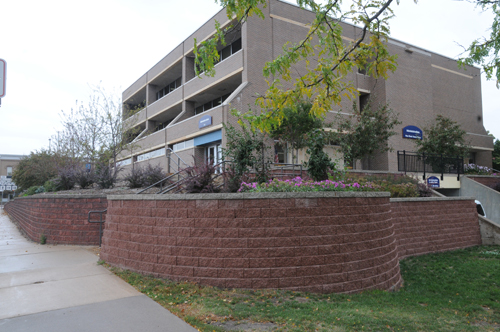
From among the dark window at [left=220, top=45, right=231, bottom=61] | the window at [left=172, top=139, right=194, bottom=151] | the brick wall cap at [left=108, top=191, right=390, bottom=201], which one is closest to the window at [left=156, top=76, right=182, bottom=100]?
the dark window at [left=220, top=45, right=231, bottom=61]

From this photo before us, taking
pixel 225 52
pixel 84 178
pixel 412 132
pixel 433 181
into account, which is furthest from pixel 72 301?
pixel 412 132

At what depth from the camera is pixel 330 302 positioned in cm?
579

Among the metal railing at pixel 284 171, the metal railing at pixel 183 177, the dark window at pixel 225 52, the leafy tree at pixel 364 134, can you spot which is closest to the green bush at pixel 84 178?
the metal railing at pixel 183 177

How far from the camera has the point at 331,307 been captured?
17.8 ft

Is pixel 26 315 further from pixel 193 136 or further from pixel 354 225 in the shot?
pixel 193 136

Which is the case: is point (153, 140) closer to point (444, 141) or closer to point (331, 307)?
point (444, 141)

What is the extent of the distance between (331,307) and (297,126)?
14.0 metres

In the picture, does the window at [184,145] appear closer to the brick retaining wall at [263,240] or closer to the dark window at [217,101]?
the dark window at [217,101]

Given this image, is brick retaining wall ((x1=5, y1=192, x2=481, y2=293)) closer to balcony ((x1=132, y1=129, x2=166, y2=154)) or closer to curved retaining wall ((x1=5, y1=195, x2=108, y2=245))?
curved retaining wall ((x1=5, y1=195, x2=108, y2=245))

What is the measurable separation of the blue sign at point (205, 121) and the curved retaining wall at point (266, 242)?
50.0 feet

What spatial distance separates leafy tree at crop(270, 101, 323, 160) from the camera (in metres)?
18.3

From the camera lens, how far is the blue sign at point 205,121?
2190 centimetres

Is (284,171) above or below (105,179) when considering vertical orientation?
above

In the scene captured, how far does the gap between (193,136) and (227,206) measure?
18512mm
